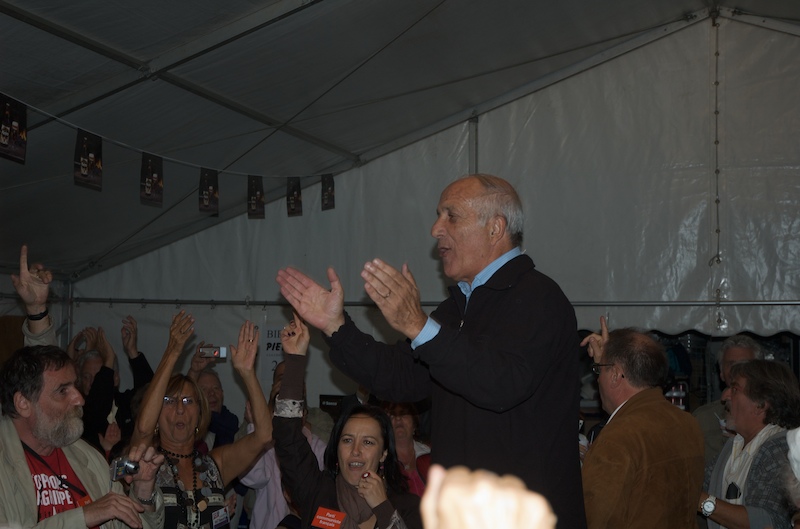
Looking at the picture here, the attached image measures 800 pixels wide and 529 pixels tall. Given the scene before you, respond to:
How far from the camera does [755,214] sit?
6.30m

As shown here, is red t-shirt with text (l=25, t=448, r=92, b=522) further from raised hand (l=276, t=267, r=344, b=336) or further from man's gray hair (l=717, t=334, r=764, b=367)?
man's gray hair (l=717, t=334, r=764, b=367)

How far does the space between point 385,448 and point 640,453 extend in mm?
1305

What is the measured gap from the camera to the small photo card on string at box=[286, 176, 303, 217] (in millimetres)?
7172

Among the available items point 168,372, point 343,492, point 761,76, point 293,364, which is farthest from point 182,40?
point 761,76

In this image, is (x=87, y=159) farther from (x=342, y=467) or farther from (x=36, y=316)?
(x=342, y=467)

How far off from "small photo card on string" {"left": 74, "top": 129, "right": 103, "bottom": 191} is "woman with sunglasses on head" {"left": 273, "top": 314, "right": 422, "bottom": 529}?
7.64ft

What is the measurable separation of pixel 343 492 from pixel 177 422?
1066mm

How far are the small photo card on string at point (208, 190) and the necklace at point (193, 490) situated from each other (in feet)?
8.62

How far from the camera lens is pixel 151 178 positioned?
5527mm

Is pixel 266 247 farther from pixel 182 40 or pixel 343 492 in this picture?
pixel 343 492

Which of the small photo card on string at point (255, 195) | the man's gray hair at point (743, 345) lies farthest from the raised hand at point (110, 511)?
the man's gray hair at point (743, 345)

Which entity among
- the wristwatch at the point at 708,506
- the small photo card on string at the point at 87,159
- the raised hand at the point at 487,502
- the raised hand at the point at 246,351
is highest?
the small photo card on string at the point at 87,159

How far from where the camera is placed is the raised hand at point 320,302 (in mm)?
2273

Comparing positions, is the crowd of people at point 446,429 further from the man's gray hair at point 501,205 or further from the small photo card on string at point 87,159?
the small photo card on string at point 87,159
